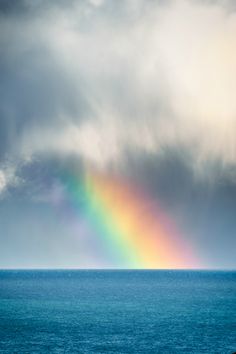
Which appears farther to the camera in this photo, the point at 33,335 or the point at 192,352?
the point at 33,335

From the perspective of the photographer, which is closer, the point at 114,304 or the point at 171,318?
the point at 171,318

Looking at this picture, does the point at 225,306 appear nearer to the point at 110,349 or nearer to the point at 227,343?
the point at 227,343

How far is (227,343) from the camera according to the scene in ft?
209

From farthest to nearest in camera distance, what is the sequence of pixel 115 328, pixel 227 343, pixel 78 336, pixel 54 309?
pixel 54 309
pixel 115 328
pixel 78 336
pixel 227 343

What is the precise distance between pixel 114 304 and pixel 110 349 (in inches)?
2095

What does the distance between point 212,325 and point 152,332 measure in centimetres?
1255

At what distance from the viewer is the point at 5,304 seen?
11006cm

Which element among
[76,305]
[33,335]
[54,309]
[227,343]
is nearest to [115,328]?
[33,335]

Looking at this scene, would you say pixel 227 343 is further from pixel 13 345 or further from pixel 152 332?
pixel 13 345

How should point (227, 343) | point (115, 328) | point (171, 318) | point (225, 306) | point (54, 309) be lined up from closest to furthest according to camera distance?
point (227, 343) < point (115, 328) < point (171, 318) < point (54, 309) < point (225, 306)

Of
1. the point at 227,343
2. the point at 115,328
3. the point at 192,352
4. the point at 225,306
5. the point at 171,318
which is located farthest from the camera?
the point at 225,306

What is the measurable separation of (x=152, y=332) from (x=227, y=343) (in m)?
12.3

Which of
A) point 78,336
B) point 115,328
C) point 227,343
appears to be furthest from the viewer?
point 115,328

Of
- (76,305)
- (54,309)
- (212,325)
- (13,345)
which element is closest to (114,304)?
(76,305)
